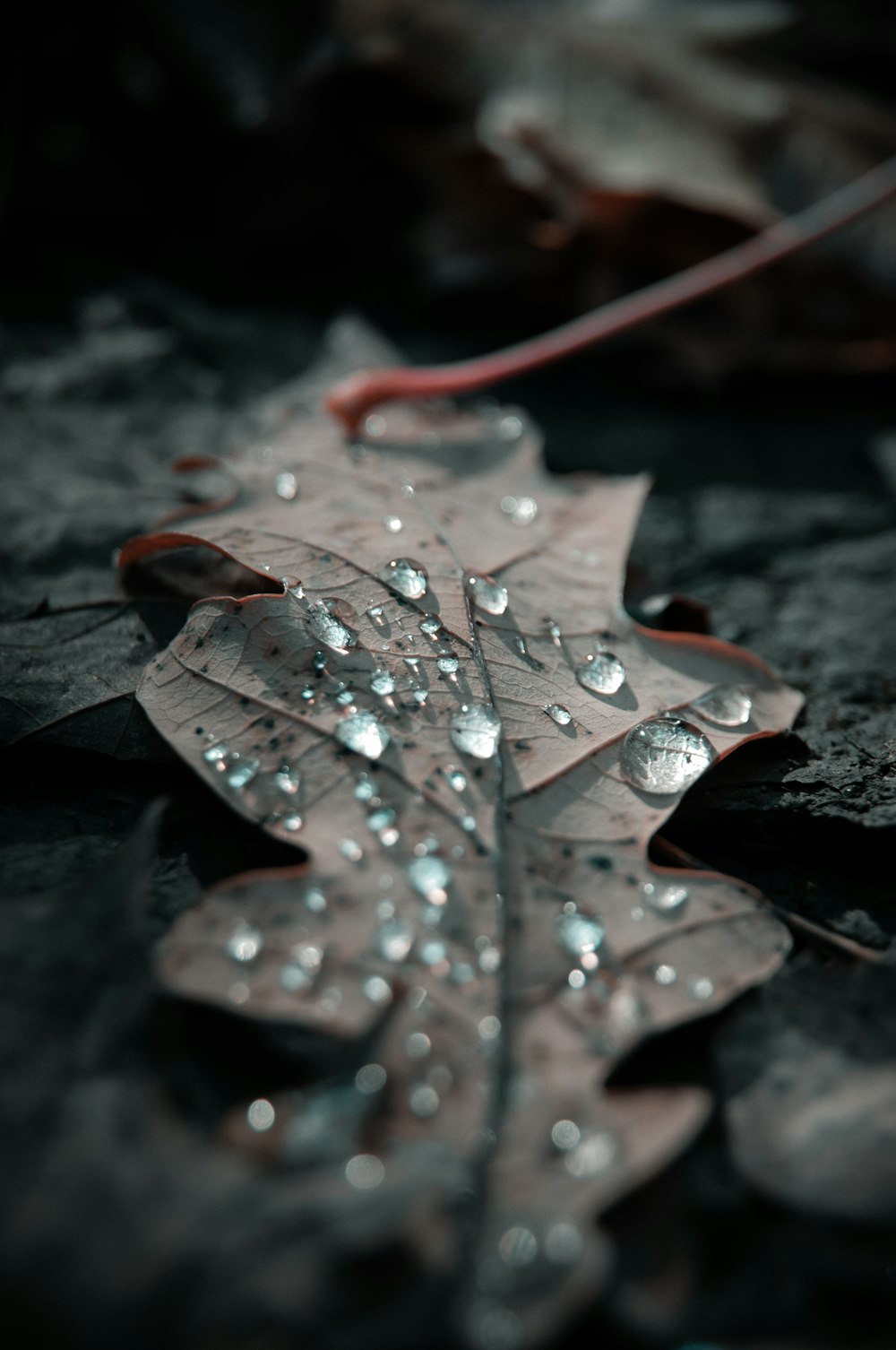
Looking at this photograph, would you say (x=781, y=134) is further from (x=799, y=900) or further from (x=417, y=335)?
(x=799, y=900)

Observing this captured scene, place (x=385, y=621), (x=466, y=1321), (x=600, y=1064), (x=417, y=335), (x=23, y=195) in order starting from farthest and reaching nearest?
1. (x=23, y=195)
2. (x=417, y=335)
3. (x=385, y=621)
4. (x=600, y=1064)
5. (x=466, y=1321)

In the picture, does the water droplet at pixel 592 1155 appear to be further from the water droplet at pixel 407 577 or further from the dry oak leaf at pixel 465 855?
the water droplet at pixel 407 577

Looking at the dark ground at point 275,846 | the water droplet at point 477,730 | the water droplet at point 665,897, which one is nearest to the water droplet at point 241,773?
the dark ground at point 275,846

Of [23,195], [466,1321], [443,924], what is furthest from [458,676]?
[23,195]

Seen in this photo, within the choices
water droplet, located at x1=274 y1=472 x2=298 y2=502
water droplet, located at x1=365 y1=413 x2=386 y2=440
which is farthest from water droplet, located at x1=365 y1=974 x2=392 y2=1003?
water droplet, located at x1=365 y1=413 x2=386 y2=440

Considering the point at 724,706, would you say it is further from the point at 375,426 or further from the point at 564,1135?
the point at 375,426

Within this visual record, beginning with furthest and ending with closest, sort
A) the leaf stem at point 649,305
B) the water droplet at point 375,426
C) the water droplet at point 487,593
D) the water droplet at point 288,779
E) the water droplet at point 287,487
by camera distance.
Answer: the leaf stem at point 649,305 < the water droplet at point 375,426 < the water droplet at point 287,487 < the water droplet at point 487,593 < the water droplet at point 288,779

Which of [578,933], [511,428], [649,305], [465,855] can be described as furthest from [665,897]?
[649,305]
